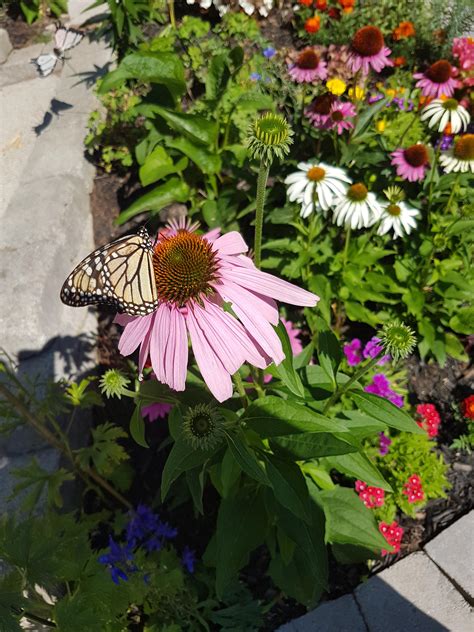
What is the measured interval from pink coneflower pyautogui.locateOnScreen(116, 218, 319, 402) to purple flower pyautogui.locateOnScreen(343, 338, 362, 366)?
3.79 ft

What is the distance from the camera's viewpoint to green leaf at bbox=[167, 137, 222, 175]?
266 cm

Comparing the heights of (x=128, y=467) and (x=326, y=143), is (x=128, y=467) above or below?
below

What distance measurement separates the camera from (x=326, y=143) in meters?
2.65

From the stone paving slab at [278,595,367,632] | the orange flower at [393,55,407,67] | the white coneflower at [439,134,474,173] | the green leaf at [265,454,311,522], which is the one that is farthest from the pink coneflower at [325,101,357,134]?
the stone paving slab at [278,595,367,632]

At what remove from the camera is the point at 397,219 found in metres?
2.09

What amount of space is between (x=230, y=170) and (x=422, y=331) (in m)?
1.33

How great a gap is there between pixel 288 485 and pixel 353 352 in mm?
1109

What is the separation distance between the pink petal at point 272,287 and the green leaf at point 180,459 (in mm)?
397

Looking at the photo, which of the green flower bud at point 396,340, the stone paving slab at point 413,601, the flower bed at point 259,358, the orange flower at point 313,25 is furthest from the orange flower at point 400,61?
the stone paving slab at point 413,601

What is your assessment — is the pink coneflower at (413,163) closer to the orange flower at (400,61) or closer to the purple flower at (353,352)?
the purple flower at (353,352)

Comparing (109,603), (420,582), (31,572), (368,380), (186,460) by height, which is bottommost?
(420,582)

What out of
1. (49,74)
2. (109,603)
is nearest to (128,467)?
(109,603)

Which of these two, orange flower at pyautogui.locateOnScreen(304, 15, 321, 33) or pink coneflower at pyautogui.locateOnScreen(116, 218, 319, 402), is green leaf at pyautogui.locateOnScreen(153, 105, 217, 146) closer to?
pink coneflower at pyautogui.locateOnScreen(116, 218, 319, 402)

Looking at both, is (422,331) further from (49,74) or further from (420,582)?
(49,74)
